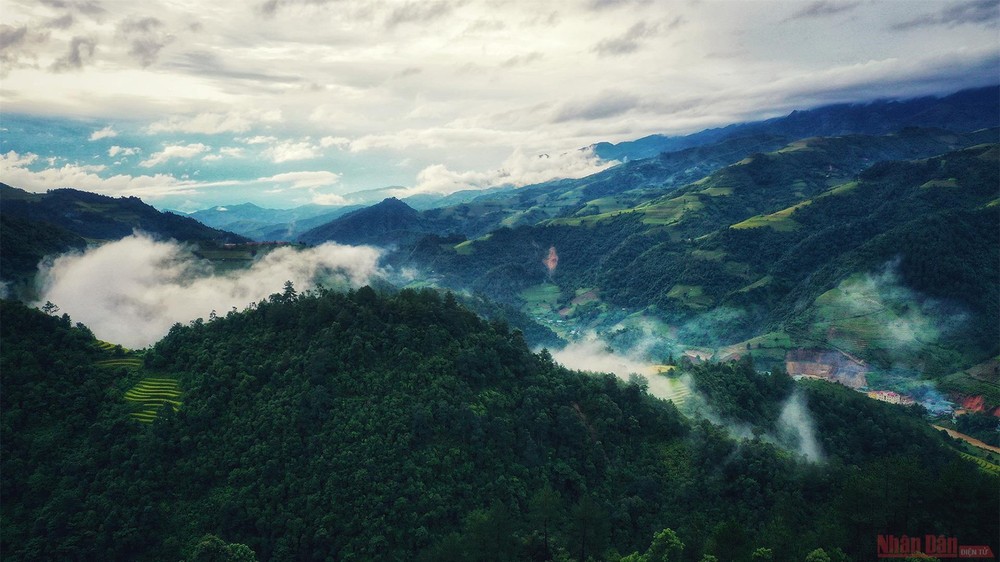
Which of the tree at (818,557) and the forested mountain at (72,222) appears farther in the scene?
the forested mountain at (72,222)

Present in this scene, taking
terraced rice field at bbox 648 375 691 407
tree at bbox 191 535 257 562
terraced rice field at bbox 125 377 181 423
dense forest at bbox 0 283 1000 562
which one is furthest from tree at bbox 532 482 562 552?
terraced rice field at bbox 648 375 691 407

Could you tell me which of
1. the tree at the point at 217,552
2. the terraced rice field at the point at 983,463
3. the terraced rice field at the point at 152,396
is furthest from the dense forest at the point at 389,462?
the terraced rice field at the point at 983,463

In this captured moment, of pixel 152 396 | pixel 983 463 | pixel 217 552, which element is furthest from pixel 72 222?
pixel 983 463

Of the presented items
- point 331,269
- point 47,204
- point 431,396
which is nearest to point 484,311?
point 331,269

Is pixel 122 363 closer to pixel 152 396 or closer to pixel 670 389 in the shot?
pixel 152 396

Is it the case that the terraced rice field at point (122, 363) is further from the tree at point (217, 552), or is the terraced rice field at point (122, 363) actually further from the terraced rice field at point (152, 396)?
the tree at point (217, 552)

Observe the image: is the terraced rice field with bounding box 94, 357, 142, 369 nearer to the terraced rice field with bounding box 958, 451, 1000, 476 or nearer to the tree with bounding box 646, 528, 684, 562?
the tree with bounding box 646, 528, 684, 562
